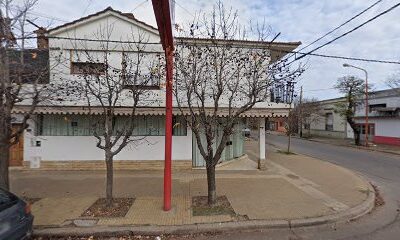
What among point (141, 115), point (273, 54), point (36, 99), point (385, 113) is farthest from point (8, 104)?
point (385, 113)

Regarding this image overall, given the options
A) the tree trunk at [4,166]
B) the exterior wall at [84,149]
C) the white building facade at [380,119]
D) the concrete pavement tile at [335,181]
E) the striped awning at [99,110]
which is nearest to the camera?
the tree trunk at [4,166]

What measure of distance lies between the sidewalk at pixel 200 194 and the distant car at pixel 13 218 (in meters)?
1.21

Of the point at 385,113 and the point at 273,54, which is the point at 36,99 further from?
the point at 385,113

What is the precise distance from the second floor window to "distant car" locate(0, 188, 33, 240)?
4.20 metres

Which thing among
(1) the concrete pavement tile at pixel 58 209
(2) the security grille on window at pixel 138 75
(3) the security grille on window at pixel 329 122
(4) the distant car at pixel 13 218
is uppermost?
(2) the security grille on window at pixel 138 75

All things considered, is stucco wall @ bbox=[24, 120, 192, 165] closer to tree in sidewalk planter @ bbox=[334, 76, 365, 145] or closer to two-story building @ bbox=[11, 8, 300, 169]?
two-story building @ bbox=[11, 8, 300, 169]

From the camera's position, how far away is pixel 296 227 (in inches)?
263

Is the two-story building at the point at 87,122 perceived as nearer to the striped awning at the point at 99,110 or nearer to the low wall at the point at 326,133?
the striped awning at the point at 99,110

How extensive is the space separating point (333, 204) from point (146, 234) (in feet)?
16.3

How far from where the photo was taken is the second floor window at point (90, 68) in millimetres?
8880

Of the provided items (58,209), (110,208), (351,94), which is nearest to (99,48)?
(58,209)

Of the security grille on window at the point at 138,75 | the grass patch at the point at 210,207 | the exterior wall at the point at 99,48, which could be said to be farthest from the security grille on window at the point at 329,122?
the grass patch at the point at 210,207

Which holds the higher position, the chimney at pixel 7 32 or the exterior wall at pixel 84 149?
the chimney at pixel 7 32

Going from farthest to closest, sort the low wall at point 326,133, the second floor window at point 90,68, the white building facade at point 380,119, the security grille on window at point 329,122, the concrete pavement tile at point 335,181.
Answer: the security grille on window at point 329,122, the low wall at point 326,133, the white building facade at point 380,119, the concrete pavement tile at point 335,181, the second floor window at point 90,68
